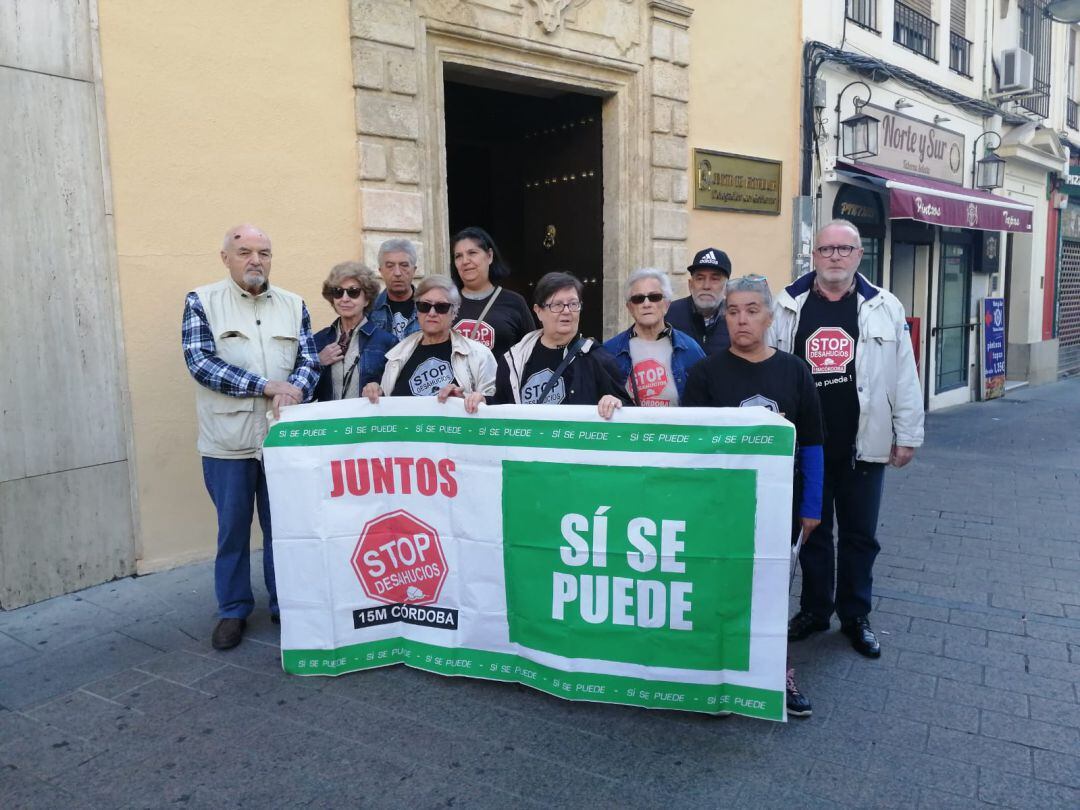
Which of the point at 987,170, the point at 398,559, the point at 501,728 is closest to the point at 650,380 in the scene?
the point at 398,559

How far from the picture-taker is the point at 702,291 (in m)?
4.30

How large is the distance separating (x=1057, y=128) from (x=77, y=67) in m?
17.4

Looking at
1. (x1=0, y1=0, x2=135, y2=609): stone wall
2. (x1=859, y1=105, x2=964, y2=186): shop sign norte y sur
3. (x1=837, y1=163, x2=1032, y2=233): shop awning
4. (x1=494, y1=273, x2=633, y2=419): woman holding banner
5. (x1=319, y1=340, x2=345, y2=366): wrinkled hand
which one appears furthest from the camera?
(x1=859, y1=105, x2=964, y2=186): shop sign norte y sur

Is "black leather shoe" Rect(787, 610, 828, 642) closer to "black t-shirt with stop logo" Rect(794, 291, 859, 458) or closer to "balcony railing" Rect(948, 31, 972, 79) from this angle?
"black t-shirt with stop logo" Rect(794, 291, 859, 458)

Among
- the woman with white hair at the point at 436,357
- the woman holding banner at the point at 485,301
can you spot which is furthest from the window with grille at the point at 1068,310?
the woman with white hair at the point at 436,357

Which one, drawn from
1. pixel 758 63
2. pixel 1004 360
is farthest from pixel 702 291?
pixel 1004 360

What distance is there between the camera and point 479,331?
4.28 metres

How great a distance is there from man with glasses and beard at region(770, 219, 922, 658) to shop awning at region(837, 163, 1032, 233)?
6518mm

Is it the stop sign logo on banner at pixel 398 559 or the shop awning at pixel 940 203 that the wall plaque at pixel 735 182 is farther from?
the stop sign logo on banner at pixel 398 559

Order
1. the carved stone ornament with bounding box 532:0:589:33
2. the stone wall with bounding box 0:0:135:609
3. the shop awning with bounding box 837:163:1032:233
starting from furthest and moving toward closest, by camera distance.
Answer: the shop awning with bounding box 837:163:1032:233, the carved stone ornament with bounding box 532:0:589:33, the stone wall with bounding box 0:0:135:609

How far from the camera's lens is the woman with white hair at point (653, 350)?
142 inches

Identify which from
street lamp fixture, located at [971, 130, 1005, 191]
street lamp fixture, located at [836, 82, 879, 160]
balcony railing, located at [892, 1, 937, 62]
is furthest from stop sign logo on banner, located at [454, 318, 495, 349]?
street lamp fixture, located at [971, 130, 1005, 191]

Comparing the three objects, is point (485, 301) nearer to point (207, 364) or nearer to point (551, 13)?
point (207, 364)

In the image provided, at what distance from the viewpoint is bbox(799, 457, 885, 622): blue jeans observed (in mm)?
3766
